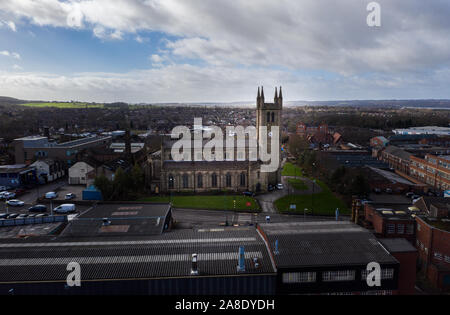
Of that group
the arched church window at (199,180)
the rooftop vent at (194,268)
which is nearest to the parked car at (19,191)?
the arched church window at (199,180)

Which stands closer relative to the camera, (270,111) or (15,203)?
(15,203)

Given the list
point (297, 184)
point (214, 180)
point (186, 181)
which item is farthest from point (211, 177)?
point (297, 184)

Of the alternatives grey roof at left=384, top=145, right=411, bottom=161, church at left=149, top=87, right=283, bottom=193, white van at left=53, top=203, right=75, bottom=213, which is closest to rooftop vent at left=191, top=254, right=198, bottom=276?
white van at left=53, top=203, right=75, bottom=213

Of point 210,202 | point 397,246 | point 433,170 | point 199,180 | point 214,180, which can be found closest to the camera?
Answer: point 397,246

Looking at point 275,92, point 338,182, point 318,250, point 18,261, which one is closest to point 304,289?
point 318,250

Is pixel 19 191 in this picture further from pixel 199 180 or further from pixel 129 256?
pixel 129 256
